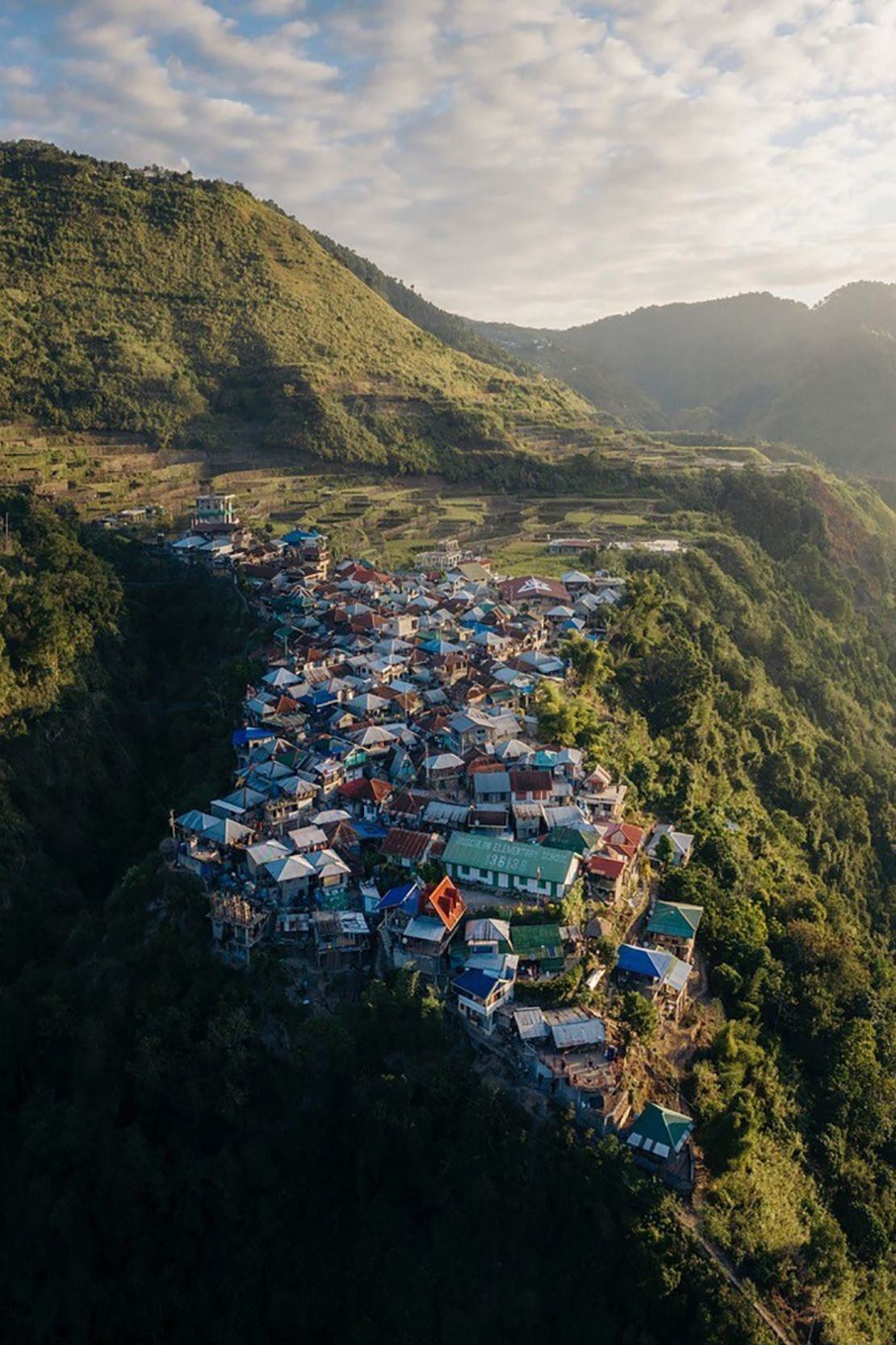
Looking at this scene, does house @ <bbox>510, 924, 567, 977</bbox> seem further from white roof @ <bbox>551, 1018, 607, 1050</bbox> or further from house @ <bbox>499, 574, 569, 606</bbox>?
house @ <bbox>499, 574, 569, 606</bbox>

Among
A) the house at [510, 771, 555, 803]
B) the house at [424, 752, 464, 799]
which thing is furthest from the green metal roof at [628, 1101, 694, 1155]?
the house at [424, 752, 464, 799]

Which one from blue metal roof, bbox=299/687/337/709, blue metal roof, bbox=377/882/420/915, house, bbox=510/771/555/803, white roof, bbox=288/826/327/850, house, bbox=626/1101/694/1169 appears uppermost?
blue metal roof, bbox=299/687/337/709

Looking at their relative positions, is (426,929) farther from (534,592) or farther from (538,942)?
(534,592)

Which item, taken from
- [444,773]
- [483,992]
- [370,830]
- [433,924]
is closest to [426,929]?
[433,924]

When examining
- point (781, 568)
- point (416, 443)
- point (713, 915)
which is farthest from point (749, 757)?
point (416, 443)

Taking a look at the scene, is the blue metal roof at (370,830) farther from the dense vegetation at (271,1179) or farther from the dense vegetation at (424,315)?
the dense vegetation at (424,315)
